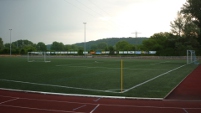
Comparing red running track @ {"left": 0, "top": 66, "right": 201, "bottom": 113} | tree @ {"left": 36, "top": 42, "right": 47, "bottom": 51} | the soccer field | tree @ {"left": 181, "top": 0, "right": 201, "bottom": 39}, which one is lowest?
red running track @ {"left": 0, "top": 66, "right": 201, "bottom": 113}

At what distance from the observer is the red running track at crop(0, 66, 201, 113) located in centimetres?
848

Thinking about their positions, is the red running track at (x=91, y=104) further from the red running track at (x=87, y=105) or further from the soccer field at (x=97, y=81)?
the soccer field at (x=97, y=81)

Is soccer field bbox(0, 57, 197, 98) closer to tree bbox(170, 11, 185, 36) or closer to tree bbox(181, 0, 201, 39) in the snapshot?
tree bbox(181, 0, 201, 39)

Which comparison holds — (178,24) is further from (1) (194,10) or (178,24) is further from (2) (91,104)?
(2) (91,104)

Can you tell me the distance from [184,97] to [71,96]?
565 cm

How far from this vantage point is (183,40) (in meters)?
58.8

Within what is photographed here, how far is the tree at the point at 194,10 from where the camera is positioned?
47.5 meters

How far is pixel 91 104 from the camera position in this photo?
9445mm

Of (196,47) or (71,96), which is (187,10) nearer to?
(196,47)

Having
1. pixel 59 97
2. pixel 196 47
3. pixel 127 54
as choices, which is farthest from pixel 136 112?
pixel 127 54

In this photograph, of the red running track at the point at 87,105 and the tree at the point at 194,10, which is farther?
the tree at the point at 194,10

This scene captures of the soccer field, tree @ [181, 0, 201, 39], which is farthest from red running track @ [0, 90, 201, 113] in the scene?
tree @ [181, 0, 201, 39]

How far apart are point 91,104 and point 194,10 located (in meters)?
46.0

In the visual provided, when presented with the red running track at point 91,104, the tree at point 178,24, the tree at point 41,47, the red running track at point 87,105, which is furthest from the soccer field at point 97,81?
the tree at point 41,47
